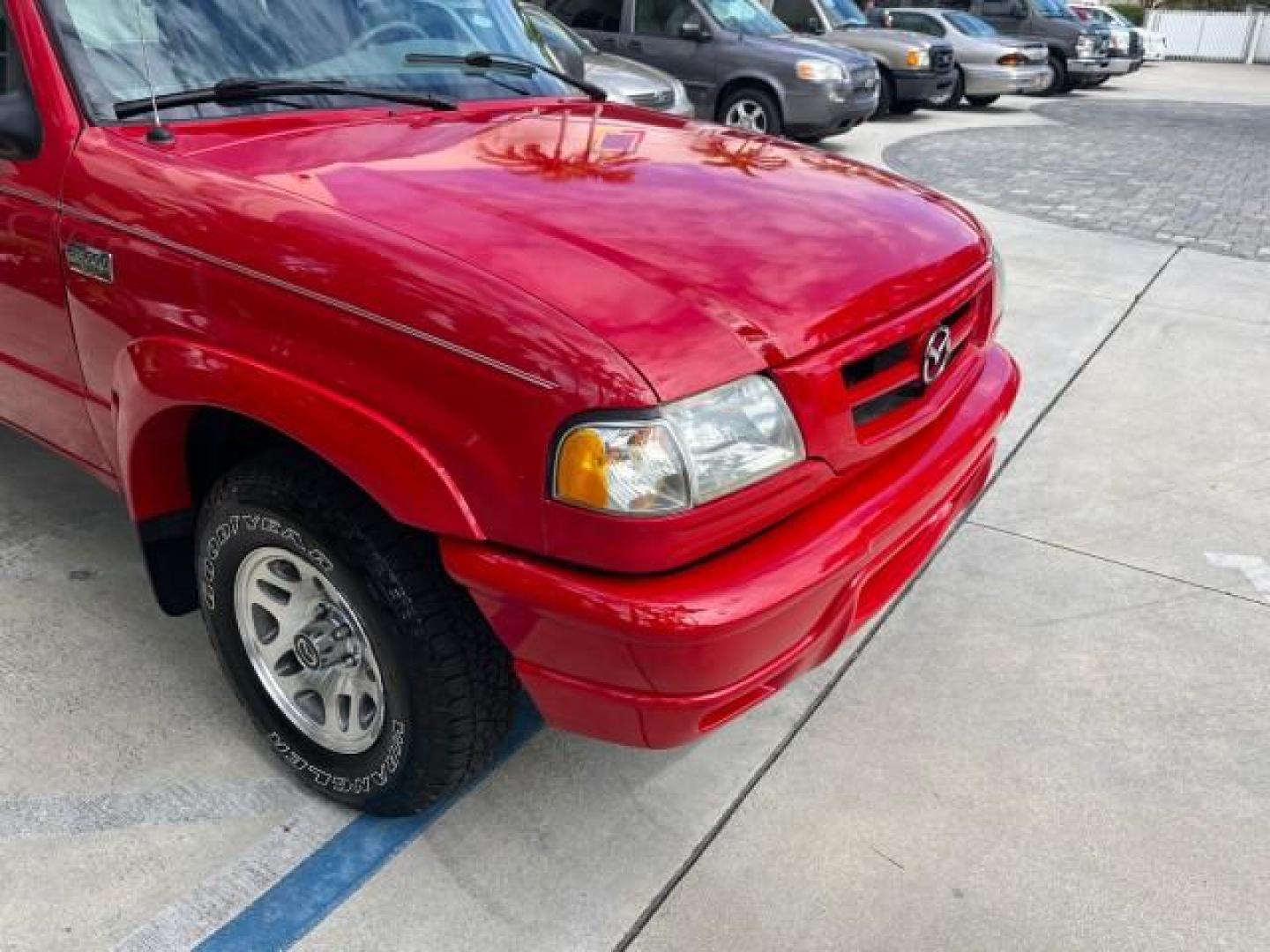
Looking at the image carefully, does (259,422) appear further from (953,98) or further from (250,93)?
(953,98)

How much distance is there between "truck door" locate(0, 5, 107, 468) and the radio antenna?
0.18 m

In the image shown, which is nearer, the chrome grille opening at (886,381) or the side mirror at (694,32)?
the chrome grille opening at (886,381)

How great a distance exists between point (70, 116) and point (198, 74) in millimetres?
295

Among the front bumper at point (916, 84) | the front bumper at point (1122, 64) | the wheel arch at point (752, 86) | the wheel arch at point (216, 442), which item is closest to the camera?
the wheel arch at point (216, 442)

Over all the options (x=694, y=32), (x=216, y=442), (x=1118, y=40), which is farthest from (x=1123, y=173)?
(x=1118, y=40)

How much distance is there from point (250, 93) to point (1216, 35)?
40.0m

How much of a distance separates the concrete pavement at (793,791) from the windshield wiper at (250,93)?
138 centimetres

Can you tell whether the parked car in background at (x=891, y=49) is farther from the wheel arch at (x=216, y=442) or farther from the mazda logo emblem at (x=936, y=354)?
the wheel arch at (x=216, y=442)

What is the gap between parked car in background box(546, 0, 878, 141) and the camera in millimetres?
10367

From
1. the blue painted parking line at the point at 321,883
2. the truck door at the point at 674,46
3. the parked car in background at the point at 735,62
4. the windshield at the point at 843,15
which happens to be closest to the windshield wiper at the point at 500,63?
the blue painted parking line at the point at 321,883

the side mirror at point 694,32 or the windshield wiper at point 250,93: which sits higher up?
the windshield wiper at point 250,93

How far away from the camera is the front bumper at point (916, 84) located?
13.6 metres

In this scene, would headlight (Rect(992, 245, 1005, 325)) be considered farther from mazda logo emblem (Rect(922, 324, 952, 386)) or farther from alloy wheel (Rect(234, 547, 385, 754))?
alloy wheel (Rect(234, 547, 385, 754))

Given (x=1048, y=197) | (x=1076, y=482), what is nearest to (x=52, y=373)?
(x=1076, y=482)
